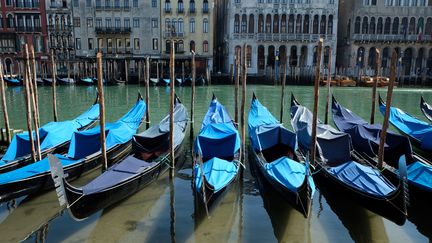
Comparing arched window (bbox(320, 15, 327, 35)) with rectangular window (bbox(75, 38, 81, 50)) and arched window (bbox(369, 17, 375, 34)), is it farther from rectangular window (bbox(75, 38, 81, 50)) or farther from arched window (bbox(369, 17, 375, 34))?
rectangular window (bbox(75, 38, 81, 50))

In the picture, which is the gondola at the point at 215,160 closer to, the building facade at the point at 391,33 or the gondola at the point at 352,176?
A: the gondola at the point at 352,176

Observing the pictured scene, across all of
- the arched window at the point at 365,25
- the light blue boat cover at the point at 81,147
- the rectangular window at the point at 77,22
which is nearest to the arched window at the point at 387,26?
the arched window at the point at 365,25

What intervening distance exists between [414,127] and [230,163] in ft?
20.5

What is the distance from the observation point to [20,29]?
33.3 m

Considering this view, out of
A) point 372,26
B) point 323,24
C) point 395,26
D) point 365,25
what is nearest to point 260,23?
point 323,24

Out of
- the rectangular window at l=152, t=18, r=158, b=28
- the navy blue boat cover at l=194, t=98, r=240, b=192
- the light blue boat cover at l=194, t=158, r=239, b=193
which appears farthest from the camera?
the rectangular window at l=152, t=18, r=158, b=28

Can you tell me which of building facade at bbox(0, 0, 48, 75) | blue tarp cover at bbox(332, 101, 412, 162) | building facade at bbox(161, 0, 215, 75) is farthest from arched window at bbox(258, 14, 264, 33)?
blue tarp cover at bbox(332, 101, 412, 162)

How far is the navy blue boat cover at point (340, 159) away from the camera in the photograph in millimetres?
5921

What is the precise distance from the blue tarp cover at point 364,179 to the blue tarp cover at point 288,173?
65 centimetres

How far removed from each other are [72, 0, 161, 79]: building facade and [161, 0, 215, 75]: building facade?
0.81 metres

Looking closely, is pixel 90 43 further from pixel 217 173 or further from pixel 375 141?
pixel 217 173

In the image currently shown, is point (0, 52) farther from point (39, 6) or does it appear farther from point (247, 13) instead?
point (247, 13)

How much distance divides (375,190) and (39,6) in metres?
35.0

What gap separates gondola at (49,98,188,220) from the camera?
5.20 metres
